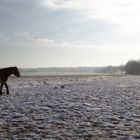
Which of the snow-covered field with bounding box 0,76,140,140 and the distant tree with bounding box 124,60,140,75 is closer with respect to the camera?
the snow-covered field with bounding box 0,76,140,140

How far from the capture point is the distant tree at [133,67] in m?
146

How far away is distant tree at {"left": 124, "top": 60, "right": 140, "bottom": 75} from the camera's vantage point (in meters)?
146

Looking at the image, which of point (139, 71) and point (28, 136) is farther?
point (139, 71)

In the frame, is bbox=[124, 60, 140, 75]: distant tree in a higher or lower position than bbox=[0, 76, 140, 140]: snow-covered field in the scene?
higher

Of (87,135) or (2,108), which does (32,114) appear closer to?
(2,108)

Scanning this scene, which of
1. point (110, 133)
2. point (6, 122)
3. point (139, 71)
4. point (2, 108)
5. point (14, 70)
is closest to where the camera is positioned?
point (110, 133)

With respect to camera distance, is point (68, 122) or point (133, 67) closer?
point (68, 122)

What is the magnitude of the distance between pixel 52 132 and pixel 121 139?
243cm

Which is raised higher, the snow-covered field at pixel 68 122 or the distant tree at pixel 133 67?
the distant tree at pixel 133 67

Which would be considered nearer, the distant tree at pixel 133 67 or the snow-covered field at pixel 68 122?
the snow-covered field at pixel 68 122

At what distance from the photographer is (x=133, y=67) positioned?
14950 centimetres

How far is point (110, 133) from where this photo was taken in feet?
35.2

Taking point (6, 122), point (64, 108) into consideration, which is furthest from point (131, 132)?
point (64, 108)

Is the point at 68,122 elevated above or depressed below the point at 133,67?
below
